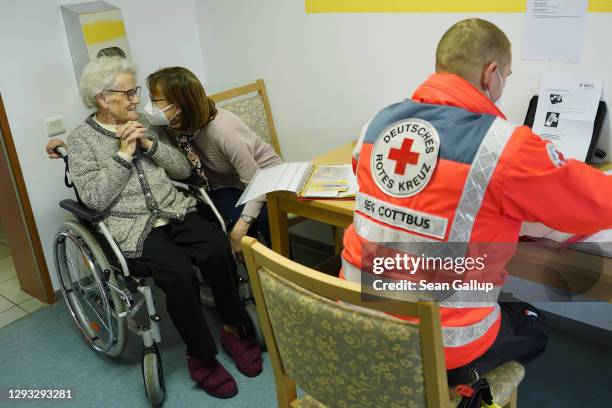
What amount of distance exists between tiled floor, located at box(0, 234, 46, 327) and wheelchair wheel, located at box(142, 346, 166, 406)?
3.16 ft

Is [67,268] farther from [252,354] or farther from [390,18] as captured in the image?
[390,18]

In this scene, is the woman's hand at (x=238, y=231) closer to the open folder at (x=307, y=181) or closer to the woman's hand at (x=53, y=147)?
the open folder at (x=307, y=181)

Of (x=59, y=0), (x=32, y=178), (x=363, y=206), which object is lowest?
(x=32, y=178)

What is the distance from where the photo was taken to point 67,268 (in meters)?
2.31

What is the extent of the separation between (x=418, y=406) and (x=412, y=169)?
47 centimetres

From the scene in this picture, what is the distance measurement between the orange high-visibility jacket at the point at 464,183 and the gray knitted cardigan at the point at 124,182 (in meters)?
1.07

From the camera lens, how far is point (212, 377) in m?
2.04

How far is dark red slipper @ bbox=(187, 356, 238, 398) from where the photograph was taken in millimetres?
2021

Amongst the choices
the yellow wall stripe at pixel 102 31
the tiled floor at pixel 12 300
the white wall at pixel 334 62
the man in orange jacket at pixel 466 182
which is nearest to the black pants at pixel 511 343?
the man in orange jacket at pixel 466 182

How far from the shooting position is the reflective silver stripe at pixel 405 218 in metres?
1.16

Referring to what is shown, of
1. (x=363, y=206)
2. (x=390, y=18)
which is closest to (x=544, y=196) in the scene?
(x=363, y=206)

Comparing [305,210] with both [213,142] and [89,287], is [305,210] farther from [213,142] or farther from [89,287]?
[89,287]

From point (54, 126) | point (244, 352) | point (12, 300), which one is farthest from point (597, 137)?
point (12, 300)

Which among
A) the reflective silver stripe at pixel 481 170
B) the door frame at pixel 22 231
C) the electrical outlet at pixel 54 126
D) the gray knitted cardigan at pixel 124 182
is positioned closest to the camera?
the reflective silver stripe at pixel 481 170
